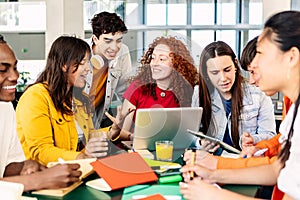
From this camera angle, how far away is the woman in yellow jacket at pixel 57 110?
7.17ft

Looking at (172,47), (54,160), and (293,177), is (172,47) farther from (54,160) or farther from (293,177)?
(293,177)

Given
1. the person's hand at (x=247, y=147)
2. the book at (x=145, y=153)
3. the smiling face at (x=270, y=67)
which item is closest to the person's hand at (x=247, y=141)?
the person's hand at (x=247, y=147)

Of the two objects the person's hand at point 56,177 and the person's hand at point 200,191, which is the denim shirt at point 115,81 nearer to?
the person's hand at point 56,177

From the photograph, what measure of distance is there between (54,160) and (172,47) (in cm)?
105

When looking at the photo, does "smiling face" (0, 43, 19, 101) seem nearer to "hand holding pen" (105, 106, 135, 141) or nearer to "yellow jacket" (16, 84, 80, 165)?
"yellow jacket" (16, 84, 80, 165)

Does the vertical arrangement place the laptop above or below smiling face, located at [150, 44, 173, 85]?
below

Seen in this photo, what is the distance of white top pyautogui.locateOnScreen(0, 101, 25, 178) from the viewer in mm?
1968

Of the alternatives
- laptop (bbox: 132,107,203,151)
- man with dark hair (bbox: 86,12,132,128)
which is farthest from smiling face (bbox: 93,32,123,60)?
laptop (bbox: 132,107,203,151)

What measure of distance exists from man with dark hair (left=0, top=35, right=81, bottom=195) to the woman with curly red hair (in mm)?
763

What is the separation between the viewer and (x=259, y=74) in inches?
59.4

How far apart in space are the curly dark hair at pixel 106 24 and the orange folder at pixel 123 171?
4.79 feet

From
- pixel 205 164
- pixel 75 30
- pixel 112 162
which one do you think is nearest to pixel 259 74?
pixel 205 164

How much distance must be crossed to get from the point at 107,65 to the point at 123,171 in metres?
1.22

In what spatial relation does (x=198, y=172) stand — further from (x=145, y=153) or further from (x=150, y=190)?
(x=145, y=153)
